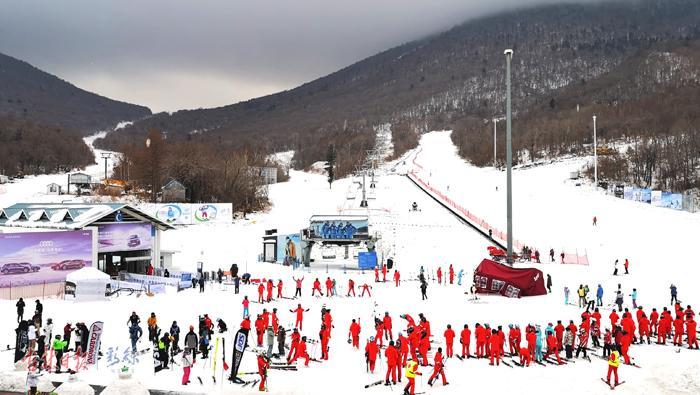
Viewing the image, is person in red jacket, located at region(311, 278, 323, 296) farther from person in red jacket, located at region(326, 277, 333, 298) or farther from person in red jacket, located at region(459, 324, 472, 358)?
person in red jacket, located at region(459, 324, 472, 358)

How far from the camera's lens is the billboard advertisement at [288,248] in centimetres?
3316

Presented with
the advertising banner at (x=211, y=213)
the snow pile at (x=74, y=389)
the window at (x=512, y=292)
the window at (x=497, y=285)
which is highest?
the advertising banner at (x=211, y=213)

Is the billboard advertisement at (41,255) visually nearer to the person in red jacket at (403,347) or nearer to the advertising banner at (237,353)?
the advertising banner at (237,353)

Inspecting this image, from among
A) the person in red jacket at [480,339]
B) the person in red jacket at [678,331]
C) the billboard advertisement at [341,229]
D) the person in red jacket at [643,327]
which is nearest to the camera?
the person in red jacket at [480,339]

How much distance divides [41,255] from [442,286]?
18.1m

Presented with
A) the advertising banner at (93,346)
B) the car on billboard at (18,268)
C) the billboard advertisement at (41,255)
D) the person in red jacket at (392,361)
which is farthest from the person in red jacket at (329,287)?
the car on billboard at (18,268)

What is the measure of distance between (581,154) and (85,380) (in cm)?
8862

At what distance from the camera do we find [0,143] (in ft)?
381

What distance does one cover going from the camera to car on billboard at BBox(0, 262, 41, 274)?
73.9 ft

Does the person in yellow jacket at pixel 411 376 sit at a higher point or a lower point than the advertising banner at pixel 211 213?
lower

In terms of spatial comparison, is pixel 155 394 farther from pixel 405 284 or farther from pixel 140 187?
pixel 140 187

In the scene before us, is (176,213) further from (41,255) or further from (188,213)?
(41,255)

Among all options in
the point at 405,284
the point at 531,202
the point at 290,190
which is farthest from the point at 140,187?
the point at 405,284

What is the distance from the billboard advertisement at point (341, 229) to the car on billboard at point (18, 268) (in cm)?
1444
